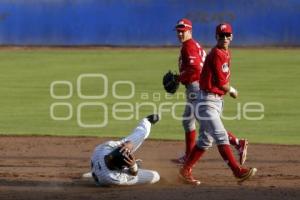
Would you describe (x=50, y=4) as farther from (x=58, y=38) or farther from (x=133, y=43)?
(x=133, y=43)

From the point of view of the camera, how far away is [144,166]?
33.6 feet

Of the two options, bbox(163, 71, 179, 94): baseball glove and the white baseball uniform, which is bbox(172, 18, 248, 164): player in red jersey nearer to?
bbox(163, 71, 179, 94): baseball glove

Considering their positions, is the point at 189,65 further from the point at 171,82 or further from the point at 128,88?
the point at 128,88

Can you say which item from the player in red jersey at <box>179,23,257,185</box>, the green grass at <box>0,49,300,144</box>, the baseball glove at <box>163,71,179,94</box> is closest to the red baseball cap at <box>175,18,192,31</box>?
the baseball glove at <box>163,71,179,94</box>

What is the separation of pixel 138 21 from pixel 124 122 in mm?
16765

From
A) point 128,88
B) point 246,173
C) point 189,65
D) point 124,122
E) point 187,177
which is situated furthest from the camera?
point 128,88

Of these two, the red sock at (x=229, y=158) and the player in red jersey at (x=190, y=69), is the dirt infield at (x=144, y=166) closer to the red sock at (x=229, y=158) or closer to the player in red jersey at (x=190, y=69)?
the red sock at (x=229, y=158)

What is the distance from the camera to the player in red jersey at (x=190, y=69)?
9.48 metres

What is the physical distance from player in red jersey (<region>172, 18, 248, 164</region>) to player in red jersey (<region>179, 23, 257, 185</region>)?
2.28 ft

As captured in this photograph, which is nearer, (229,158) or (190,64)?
(229,158)

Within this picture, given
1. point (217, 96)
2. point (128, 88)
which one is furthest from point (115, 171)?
point (128, 88)

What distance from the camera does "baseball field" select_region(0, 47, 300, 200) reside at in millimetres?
8609

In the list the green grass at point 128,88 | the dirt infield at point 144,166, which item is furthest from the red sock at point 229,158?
the green grass at point 128,88

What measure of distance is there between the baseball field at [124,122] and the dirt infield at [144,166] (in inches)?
0.4
